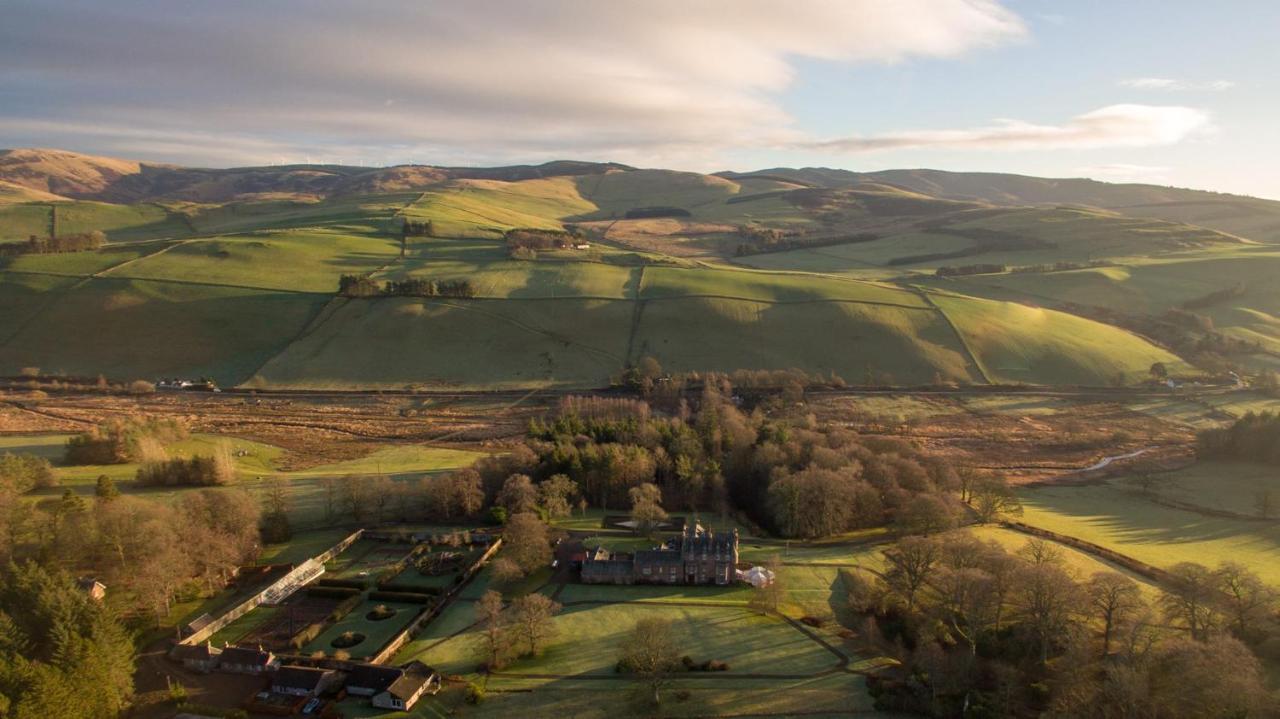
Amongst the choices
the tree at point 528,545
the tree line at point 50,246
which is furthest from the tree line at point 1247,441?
the tree line at point 50,246

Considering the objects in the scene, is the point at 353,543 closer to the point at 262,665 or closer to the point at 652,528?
the point at 262,665

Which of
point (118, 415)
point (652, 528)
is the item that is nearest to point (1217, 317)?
point (652, 528)

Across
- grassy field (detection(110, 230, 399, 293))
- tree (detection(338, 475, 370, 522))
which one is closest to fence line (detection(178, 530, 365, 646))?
tree (detection(338, 475, 370, 522))

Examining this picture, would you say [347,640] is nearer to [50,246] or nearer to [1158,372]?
[1158,372]

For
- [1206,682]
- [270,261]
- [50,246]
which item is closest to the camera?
[1206,682]

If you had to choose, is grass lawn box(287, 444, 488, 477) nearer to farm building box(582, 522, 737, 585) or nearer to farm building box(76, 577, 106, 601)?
farm building box(76, 577, 106, 601)

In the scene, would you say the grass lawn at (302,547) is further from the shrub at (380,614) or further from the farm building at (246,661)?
the farm building at (246,661)

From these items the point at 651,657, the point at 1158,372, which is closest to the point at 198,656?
the point at 651,657
